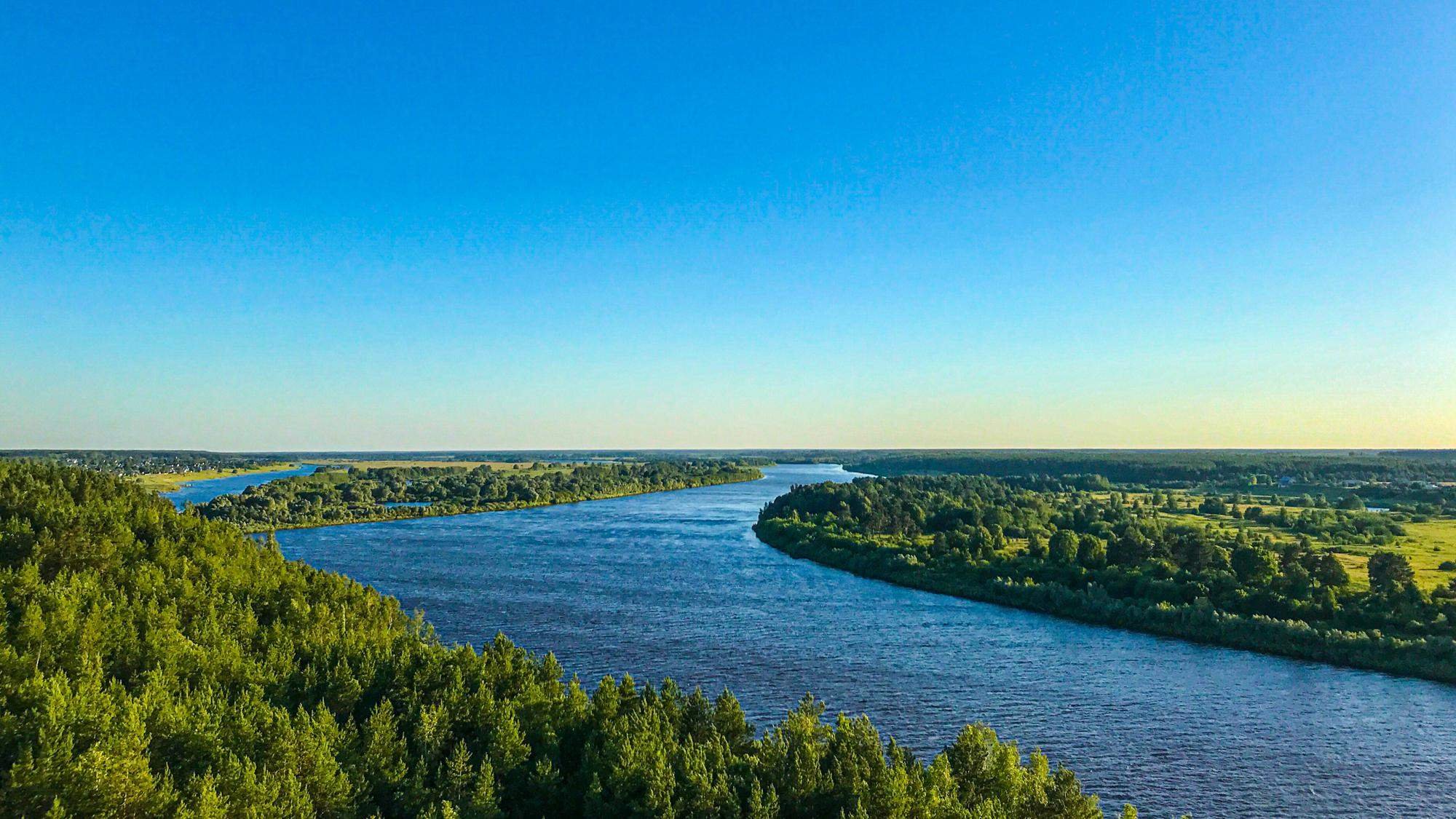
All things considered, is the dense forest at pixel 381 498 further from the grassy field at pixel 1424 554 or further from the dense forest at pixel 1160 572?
the grassy field at pixel 1424 554

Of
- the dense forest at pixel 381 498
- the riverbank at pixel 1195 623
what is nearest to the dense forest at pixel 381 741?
the riverbank at pixel 1195 623

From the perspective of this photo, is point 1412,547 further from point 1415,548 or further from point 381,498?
point 381,498

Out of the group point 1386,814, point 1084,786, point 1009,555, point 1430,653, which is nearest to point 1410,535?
point 1009,555

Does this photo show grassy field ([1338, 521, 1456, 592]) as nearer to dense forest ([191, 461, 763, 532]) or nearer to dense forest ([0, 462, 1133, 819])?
dense forest ([0, 462, 1133, 819])

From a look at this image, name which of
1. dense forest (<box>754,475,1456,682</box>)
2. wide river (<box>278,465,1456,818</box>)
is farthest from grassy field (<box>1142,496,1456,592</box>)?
wide river (<box>278,465,1456,818</box>)

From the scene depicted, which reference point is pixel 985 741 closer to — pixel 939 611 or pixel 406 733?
pixel 406 733
